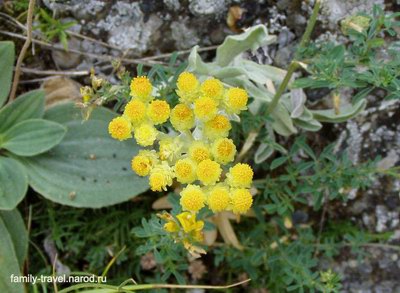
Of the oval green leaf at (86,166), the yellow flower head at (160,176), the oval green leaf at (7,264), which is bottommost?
the oval green leaf at (7,264)

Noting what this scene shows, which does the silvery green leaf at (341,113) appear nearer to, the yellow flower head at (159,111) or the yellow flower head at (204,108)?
the yellow flower head at (204,108)

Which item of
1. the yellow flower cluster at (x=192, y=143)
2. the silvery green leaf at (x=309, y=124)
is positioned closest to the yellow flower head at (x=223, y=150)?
the yellow flower cluster at (x=192, y=143)

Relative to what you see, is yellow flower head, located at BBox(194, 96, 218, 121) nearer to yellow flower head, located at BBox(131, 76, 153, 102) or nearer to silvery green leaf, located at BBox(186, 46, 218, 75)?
yellow flower head, located at BBox(131, 76, 153, 102)

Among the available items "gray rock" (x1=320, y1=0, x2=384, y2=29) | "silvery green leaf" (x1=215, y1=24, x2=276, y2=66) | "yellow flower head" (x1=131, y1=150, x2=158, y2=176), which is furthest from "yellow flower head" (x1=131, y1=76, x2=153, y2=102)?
"gray rock" (x1=320, y1=0, x2=384, y2=29)

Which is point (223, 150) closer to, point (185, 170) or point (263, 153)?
point (185, 170)

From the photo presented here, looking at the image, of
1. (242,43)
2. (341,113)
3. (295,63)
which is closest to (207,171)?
(295,63)

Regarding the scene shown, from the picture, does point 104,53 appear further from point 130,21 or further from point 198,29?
point 198,29
